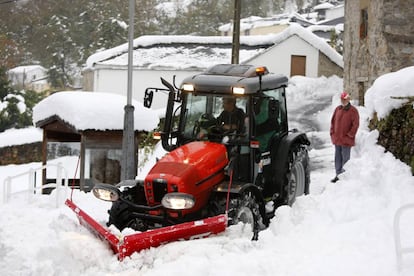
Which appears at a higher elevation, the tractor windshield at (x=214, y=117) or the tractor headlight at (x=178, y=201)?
the tractor windshield at (x=214, y=117)

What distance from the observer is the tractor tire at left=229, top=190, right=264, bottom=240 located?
7493mm

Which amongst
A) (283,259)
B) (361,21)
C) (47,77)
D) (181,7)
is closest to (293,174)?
(283,259)

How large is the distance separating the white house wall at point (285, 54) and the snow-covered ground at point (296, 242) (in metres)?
20.9

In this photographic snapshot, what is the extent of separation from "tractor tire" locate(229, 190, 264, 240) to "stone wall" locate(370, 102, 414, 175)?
6.47 ft

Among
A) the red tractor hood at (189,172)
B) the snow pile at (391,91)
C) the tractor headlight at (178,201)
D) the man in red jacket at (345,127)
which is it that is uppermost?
the snow pile at (391,91)

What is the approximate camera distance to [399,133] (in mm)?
8906

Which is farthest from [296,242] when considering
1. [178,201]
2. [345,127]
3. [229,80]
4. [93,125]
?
[93,125]

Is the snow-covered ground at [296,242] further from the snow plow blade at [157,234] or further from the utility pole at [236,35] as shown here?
the utility pole at [236,35]

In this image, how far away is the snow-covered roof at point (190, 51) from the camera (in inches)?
1129

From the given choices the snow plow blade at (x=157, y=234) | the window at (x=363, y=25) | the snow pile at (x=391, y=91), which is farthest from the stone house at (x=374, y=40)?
the snow plow blade at (x=157, y=234)

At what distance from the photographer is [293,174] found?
10.0 meters

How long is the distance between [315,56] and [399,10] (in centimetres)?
1164

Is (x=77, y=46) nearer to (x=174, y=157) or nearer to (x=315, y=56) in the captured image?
(x=315, y=56)

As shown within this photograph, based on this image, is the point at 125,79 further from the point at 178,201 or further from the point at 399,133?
the point at 178,201
